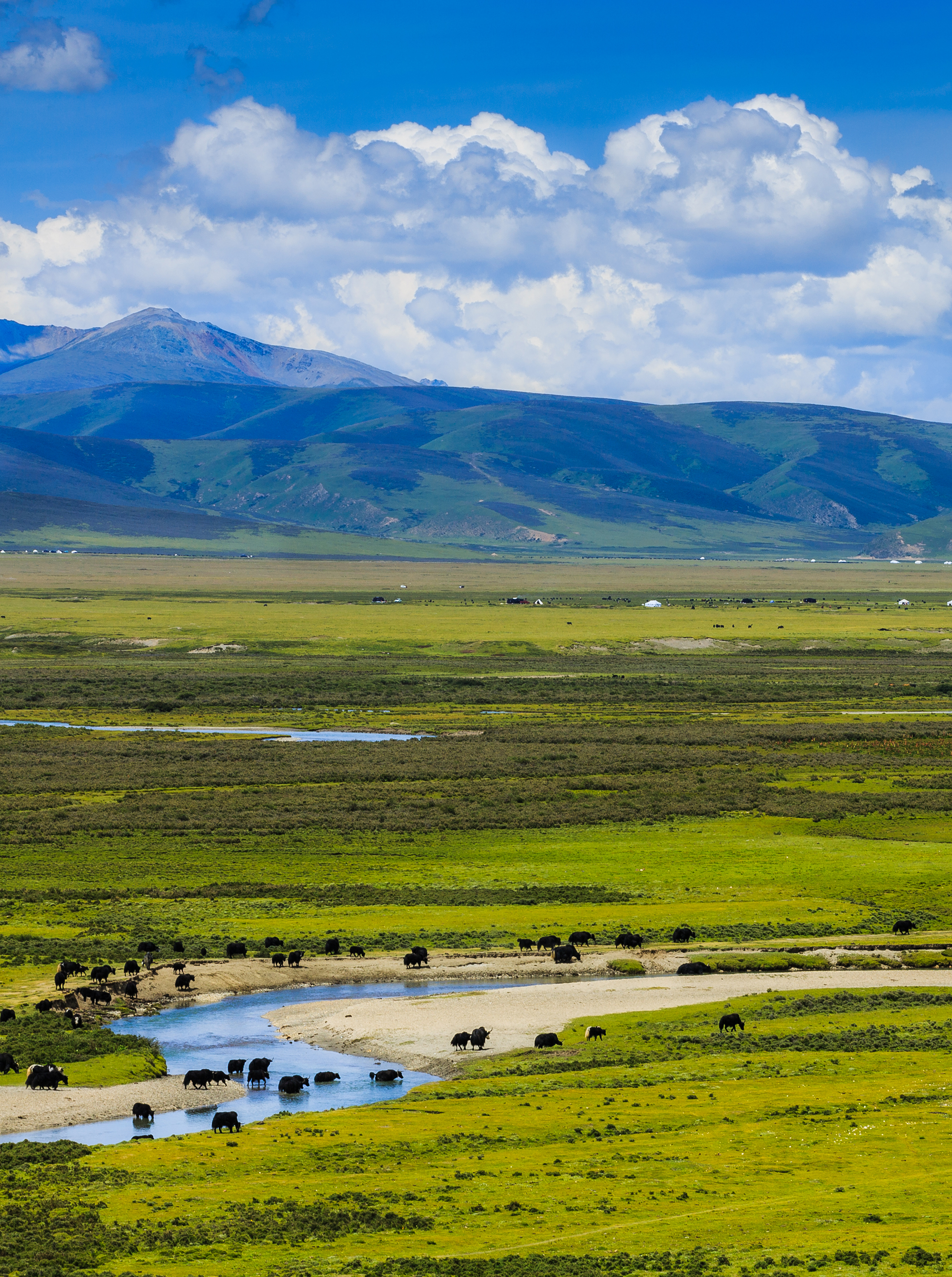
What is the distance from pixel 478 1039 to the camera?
34.7 metres

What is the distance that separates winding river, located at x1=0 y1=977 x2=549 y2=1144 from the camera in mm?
30156

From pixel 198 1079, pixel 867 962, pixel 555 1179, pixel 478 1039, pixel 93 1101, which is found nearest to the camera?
pixel 555 1179

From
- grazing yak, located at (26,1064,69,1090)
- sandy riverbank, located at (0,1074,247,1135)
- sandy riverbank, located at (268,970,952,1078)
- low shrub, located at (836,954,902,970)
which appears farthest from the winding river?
low shrub, located at (836,954,902,970)

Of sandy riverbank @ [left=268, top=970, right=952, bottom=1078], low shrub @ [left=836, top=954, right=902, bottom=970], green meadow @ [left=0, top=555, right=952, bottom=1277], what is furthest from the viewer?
low shrub @ [left=836, top=954, right=902, bottom=970]

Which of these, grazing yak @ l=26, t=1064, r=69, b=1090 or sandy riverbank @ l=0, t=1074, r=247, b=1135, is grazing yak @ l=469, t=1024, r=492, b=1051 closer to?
sandy riverbank @ l=0, t=1074, r=247, b=1135

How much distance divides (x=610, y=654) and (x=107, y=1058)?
114392mm

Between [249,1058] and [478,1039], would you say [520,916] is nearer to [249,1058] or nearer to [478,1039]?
[478,1039]

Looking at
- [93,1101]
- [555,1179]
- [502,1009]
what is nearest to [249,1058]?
[93,1101]

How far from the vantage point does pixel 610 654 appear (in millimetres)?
145250

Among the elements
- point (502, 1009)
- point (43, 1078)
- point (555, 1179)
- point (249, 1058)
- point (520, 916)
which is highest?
point (520, 916)

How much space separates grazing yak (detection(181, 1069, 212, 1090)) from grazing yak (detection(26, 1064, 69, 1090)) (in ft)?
9.52

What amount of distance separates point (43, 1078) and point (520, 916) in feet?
71.2

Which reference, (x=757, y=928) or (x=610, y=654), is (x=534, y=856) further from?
(x=610, y=654)

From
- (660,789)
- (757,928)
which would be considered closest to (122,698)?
(660,789)
